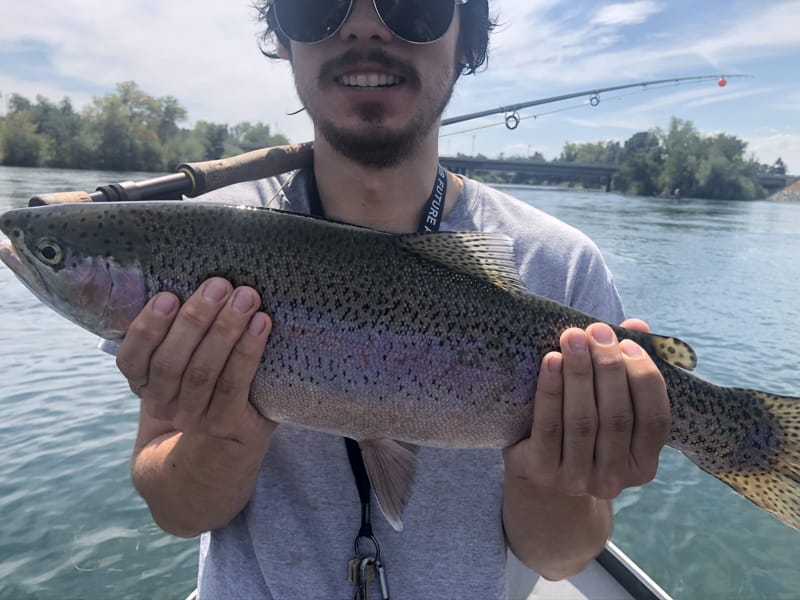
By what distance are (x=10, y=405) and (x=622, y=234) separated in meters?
28.6

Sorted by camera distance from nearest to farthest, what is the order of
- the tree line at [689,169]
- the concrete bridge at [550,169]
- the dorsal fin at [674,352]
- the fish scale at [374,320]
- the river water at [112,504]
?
1. the fish scale at [374,320]
2. the dorsal fin at [674,352]
3. the river water at [112,504]
4. the concrete bridge at [550,169]
5. the tree line at [689,169]

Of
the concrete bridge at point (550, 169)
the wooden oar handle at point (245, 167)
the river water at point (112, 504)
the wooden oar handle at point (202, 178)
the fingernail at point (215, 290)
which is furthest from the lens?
the concrete bridge at point (550, 169)

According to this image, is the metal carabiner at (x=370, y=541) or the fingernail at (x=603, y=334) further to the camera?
the metal carabiner at (x=370, y=541)

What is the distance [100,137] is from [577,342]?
63.1 metres

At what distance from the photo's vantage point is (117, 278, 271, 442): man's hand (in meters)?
1.84

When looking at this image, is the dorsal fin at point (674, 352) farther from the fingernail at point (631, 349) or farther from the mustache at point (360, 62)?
the mustache at point (360, 62)

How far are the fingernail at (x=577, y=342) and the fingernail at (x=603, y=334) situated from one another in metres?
0.04

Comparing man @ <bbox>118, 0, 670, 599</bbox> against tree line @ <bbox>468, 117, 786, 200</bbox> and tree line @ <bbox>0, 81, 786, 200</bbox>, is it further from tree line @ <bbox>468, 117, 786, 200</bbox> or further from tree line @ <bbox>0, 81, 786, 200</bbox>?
tree line @ <bbox>468, 117, 786, 200</bbox>

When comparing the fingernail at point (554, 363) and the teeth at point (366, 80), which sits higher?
the teeth at point (366, 80)

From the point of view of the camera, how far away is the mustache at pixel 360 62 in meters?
2.42

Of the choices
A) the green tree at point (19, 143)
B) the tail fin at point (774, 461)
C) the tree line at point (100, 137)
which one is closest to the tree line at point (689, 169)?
the tree line at point (100, 137)

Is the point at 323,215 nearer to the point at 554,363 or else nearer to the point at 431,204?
the point at 431,204

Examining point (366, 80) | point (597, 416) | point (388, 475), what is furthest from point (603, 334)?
point (366, 80)

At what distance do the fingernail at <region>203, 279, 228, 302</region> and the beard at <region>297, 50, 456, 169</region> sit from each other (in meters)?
0.89
